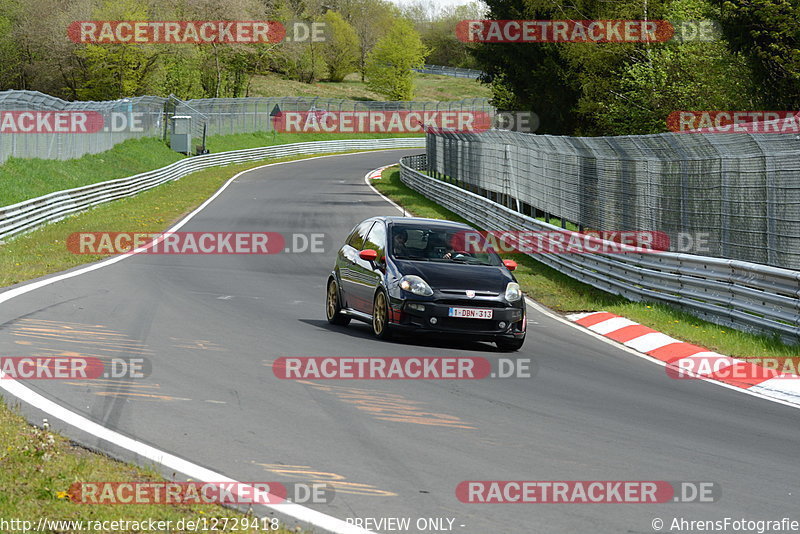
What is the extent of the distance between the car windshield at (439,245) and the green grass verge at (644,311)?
280cm

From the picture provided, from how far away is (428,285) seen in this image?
1244 cm

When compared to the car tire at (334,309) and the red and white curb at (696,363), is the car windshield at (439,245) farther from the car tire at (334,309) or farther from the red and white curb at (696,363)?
the red and white curb at (696,363)

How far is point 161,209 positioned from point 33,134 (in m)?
6.46

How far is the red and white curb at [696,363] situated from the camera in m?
10.6

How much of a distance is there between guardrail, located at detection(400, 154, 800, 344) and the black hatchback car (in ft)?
9.73

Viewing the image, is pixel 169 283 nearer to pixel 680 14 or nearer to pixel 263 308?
pixel 263 308

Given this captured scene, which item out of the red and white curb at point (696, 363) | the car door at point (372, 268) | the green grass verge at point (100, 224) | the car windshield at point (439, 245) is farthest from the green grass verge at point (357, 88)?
the car windshield at point (439, 245)

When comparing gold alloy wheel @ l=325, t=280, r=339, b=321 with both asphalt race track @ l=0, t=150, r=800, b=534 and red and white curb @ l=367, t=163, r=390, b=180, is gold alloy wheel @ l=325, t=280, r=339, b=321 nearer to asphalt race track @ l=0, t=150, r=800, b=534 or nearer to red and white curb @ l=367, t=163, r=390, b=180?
asphalt race track @ l=0, t=150, r=800, b=534

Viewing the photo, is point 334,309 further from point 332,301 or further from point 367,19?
point 367,19

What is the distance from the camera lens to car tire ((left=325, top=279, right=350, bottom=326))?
14.3m

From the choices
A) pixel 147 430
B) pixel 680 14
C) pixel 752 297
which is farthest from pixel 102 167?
pixel 147 430

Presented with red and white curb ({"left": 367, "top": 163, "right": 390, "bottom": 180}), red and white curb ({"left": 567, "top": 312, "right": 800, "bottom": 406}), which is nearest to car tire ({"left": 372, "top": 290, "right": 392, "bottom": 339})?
red and white curb ({"left": 567, "top": 312, "right": 800, "bottom": 406})

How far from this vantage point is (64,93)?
83938mm

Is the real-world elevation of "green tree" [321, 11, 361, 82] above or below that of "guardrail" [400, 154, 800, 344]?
above
